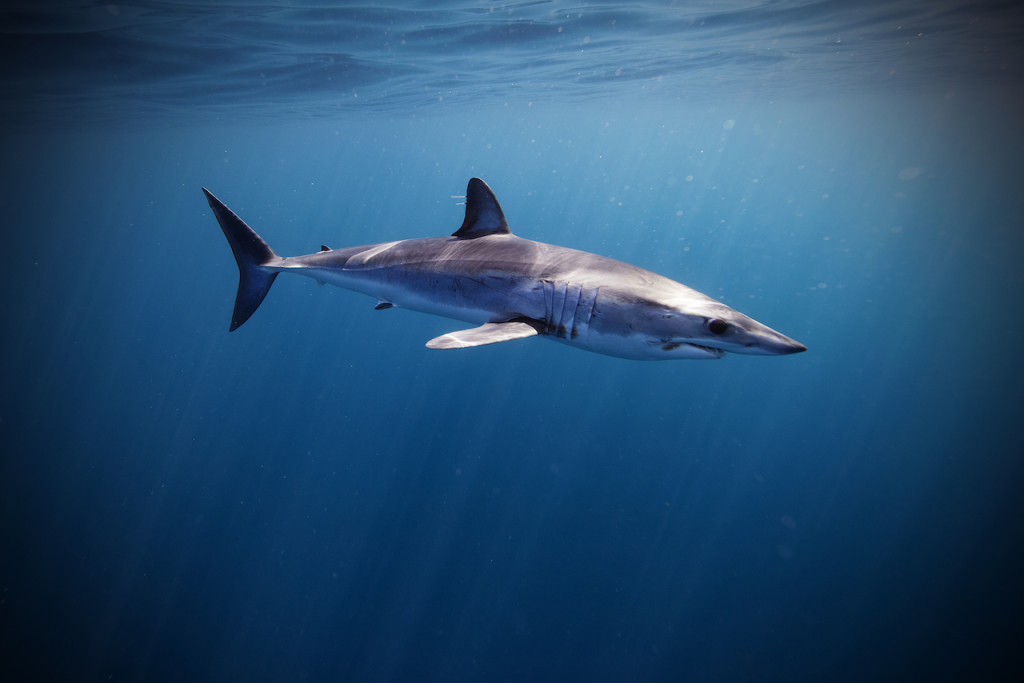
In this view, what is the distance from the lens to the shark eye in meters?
2.81

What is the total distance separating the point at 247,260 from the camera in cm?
619

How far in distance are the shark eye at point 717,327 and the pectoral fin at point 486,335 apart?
136cm

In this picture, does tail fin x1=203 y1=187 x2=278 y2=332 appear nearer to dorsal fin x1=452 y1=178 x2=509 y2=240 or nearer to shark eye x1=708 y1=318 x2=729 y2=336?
dorsal fin x1=452 y1=178 x2=509 y2=240

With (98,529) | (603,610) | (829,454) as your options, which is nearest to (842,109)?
(829,454)

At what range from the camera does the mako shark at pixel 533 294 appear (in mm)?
3027

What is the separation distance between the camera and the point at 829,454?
1762 cm

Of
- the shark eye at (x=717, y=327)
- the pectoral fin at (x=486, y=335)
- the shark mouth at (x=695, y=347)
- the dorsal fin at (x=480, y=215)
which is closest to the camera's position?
the shark eye at (x=717, y=327)

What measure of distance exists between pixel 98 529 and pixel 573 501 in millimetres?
14780

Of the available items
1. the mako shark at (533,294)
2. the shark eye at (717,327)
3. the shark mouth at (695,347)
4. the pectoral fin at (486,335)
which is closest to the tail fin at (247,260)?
the mako shark at (533,294)

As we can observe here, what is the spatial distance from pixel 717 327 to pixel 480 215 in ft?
9.64

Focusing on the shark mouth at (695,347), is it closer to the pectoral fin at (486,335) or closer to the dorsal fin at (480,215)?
the pectoral fin at (486,335)

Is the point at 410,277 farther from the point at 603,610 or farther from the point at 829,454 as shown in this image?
the point at 829,454

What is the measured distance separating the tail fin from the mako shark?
15cm

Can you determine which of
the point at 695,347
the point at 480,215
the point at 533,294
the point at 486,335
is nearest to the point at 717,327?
the point at 695,347
